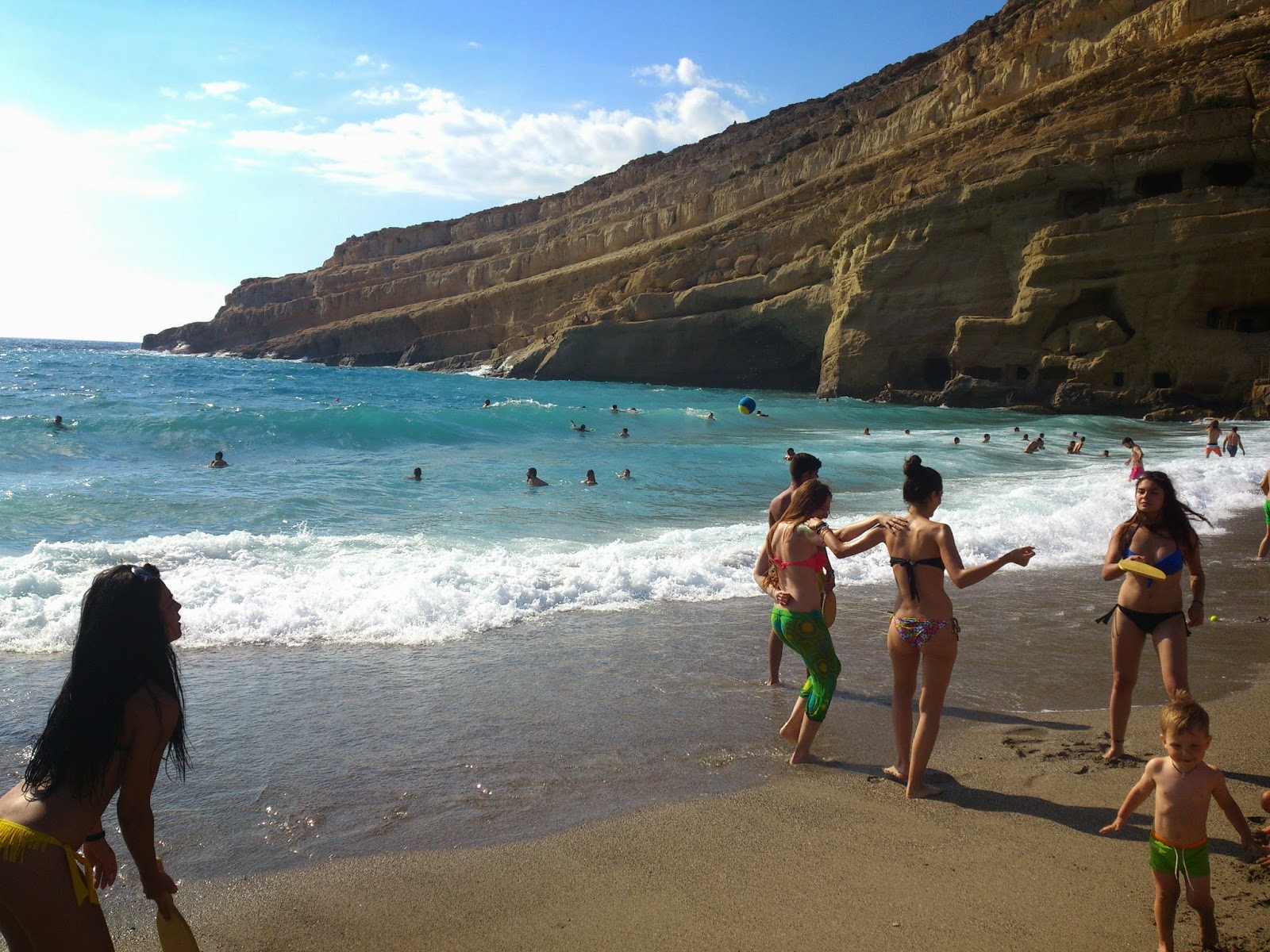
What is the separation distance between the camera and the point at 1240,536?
1144 centimetres

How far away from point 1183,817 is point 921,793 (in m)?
1.44

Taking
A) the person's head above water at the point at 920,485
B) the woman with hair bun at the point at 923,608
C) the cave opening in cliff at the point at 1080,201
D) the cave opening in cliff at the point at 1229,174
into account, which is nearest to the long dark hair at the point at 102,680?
the woman with hair bun at the point at 923,608

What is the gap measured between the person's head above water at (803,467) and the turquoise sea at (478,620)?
1.44 metres

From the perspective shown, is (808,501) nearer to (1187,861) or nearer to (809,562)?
(809,562)

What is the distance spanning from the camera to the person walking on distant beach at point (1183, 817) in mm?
3039

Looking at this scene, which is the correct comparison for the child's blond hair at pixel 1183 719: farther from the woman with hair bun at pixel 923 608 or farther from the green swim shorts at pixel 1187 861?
the woman with hair bun at pixel 923 608

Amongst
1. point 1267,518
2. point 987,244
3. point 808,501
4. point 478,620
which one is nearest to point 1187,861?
point 808,501

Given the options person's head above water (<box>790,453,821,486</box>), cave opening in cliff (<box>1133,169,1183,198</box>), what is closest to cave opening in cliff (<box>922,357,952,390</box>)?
cave opening in cliff (<box>1133,169,1183,198</box>)

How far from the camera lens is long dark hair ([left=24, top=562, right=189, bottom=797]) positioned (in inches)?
99.7

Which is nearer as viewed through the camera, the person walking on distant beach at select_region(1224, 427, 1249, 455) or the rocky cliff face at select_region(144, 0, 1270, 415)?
the person walking on distant beach at select_region(1224, 427, 1249, 455)

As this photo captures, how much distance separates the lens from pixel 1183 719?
10.3 feet

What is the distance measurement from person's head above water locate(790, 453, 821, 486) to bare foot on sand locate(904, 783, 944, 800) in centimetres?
199

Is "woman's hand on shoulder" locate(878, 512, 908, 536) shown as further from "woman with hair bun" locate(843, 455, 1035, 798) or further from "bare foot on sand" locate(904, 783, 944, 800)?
"bare foot on sand" locate(904, 783, 944, 800)

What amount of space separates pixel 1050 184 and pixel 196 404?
3140cm
